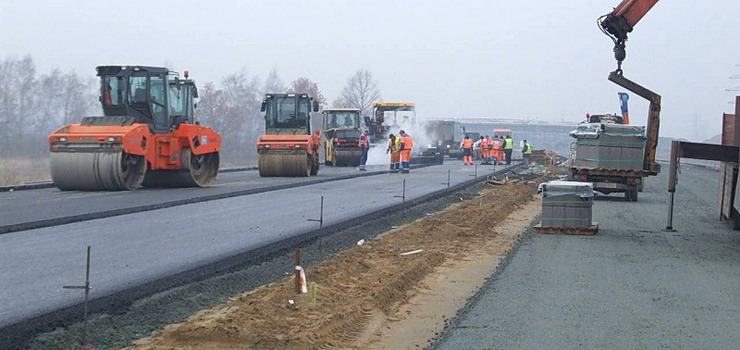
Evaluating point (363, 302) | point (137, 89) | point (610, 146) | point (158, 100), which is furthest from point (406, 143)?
point (363, 302)

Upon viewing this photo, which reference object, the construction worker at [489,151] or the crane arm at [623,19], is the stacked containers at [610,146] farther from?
the construction worker at [489,151]

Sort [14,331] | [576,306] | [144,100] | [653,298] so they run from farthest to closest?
1. [144,100]
2. [653,298]
3. [576,306]
4. [14,331]

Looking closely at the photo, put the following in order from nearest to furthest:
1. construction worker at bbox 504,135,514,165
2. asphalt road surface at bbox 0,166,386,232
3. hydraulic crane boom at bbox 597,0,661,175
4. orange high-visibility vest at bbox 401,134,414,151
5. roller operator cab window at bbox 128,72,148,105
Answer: asphalt road surface at bbox 0,166,386,232 < hydraulic crane boom at bbox 597,0,661,175 < roller operator cab window at bbox 128,72,148,105 < orange high-visibility vest at bbox 401,134,414,151 < construction worker at bbox 504,135,514,165

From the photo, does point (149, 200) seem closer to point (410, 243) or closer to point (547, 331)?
point (410, 243)

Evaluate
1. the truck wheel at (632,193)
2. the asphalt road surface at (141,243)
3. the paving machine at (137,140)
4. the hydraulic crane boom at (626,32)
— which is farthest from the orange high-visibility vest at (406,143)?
the hydraulic crane boom at (626,32)

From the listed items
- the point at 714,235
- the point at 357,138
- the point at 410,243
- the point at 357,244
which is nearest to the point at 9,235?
the point at 357,244

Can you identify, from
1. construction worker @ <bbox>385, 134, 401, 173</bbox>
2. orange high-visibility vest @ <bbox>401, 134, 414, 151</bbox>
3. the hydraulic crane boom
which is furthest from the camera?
construction worker @ <bbox>385, 134, 401, 173</bbox>

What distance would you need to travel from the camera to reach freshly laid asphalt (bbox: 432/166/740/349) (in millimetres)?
7781

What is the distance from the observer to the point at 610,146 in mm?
22281

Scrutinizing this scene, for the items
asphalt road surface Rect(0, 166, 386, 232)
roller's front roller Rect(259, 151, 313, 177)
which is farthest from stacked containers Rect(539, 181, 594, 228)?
roller's front roller Rect(259, 151, 313, 177)

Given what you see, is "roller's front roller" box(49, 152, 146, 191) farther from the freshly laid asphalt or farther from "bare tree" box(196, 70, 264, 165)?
"bare tree" box(196, 70, 264, 165)

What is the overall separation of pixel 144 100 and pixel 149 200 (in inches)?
212

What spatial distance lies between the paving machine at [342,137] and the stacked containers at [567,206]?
81.5 feet

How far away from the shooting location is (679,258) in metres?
13.2
